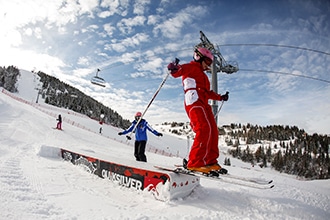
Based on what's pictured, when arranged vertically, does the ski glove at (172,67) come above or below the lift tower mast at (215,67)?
below

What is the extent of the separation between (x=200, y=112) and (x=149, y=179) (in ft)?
4.87

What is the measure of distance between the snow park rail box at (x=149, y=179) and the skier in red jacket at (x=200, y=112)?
1.32 ft

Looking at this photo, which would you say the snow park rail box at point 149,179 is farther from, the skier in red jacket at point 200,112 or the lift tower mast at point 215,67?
the lift tower mast at point 215,67

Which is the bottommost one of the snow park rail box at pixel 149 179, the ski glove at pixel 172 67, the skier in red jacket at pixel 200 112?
the snow park rail box at pixel 149 179

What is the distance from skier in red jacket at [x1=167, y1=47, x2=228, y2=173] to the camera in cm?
298

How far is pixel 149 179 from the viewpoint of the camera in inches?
137

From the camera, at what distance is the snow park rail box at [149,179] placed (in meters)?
3.16

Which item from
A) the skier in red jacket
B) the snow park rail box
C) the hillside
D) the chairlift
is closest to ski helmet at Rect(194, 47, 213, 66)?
the skier in red jacket

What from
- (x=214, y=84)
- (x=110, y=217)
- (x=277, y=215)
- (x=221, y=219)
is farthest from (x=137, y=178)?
(x=214, y=84)

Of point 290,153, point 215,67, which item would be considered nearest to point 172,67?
point 215,67

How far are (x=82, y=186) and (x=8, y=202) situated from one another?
4.77 feet

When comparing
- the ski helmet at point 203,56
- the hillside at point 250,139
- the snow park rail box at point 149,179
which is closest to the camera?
the snow park rail box at point 149,179

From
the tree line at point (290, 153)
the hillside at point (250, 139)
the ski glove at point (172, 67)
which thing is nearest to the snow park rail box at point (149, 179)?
the ski glove at point (172, 67)

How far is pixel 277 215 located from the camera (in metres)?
2.82
